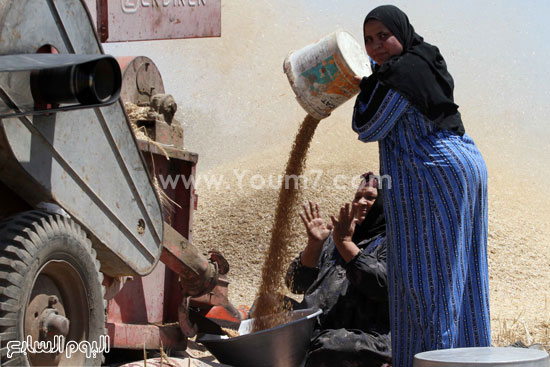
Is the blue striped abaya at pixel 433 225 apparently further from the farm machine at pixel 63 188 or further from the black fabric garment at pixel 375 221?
the farm machine at pixel 63 188

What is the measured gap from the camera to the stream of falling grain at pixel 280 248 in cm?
383

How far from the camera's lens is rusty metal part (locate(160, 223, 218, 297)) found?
3635 mm

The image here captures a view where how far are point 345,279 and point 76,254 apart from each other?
1813 millimetres

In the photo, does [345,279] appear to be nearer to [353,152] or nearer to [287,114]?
[353,152]

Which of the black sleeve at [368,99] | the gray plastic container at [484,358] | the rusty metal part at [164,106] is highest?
the rusty metal part at [164,106]

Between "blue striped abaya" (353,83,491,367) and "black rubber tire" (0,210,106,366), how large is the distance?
1.35 meters

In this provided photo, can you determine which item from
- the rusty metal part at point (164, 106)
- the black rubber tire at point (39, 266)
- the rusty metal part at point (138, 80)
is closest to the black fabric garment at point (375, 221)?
the rusty metal part at point (164, 106)

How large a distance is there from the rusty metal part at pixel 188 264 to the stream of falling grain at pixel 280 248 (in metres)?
0.32

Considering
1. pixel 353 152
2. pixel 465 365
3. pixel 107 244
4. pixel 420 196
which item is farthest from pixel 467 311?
pixel 353 152

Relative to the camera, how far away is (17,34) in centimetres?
215

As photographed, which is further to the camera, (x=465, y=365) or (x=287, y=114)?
(x=287, y=114)

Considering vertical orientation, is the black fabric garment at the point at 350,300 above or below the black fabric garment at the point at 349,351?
above

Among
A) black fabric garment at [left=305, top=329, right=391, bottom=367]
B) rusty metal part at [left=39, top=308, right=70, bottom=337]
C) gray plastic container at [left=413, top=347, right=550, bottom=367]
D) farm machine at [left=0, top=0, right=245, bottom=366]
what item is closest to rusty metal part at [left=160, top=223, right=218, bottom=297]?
farm machine at [left=0, top=0, right=245, bottom=366]

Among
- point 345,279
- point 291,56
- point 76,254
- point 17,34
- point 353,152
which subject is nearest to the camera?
point 17,34
